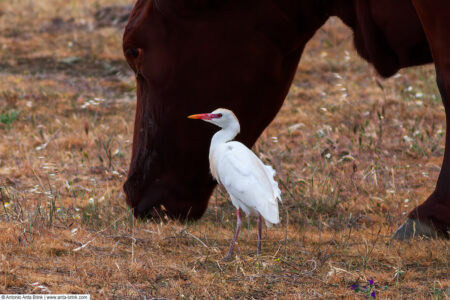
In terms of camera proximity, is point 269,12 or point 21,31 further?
point 21,31

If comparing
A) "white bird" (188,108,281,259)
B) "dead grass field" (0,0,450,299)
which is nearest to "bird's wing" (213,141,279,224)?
"white bird" (188,108,281,259)

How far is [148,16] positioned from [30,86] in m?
4.74

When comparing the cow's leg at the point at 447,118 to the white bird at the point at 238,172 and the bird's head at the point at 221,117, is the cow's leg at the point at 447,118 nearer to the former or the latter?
the white bird at the point at 238,172

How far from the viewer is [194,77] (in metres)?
3.92

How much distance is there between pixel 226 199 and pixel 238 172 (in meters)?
1.21

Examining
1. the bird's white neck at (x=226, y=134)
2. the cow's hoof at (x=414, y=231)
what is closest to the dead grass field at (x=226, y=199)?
the cow's hoof at (x=414, y=231)

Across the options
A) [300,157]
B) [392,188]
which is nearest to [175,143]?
[392,188]

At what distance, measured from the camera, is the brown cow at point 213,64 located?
3855 mm

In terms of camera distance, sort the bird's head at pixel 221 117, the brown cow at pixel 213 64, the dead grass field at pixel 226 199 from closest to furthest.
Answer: the dead grass field at pixel 226 199, the bird's head at pixel 221 117, the brown cow at pixel 213 64

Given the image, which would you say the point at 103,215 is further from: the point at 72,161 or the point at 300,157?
the point at 300,157

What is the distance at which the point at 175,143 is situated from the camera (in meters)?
4.01

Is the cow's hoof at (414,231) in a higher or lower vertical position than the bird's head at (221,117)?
lower

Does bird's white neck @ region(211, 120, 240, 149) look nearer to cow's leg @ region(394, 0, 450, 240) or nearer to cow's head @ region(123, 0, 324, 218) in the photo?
cow's head @ region(123, 0, 324, 218)

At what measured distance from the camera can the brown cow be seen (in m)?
3.86
